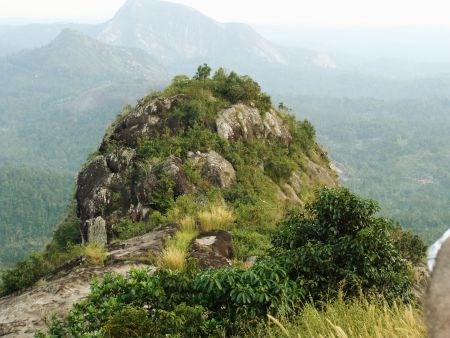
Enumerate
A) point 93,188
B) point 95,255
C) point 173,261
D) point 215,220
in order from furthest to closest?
1. point 93,188
2. point 215,220
3. point 95,255
4. point 173,261

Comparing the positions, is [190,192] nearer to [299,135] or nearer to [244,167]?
[244,167]

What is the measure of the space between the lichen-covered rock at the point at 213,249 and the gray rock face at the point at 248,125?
1101 cm

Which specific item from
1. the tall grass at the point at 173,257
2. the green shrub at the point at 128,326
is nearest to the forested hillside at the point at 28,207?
the tall grass at the point at 173,257

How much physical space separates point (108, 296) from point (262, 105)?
2160 cm

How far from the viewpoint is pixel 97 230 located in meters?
18.5

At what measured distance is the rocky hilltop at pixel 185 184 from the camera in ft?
37.3

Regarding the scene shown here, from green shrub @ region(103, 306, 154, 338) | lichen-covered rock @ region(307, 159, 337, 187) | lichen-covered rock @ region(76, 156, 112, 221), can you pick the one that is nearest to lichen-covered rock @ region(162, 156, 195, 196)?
lichen-covered rock @ region(76, 156, 112, 221)

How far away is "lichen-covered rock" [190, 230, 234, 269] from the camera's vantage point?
11109 millimetres

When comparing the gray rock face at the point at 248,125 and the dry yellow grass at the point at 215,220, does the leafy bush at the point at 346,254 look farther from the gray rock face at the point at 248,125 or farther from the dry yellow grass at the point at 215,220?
the gray rock face at the point at 248,125

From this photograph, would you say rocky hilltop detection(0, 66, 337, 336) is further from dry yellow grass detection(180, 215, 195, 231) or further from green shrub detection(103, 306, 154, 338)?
green shrub detection(103, 306, 154, 338)

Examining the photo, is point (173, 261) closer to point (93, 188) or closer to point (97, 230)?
point (97, 230)

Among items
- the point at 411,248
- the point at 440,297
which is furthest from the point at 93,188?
the point at 440,297

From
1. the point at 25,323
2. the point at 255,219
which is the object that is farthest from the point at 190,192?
the point at 25,323

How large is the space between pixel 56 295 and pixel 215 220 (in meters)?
5.72
